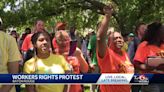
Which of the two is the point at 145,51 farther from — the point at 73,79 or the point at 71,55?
the point at 73,79

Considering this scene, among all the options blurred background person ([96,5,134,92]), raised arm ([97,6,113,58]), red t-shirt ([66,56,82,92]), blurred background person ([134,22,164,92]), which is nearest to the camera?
raised arm ([97,6,113,58])

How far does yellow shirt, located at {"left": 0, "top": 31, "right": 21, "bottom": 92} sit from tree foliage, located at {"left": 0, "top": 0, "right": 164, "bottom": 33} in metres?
12.8

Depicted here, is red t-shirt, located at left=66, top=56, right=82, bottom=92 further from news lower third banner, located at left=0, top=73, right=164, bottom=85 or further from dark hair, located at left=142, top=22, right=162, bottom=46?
news lower third banner, located at left=0, top=73, right=164, bottom=85

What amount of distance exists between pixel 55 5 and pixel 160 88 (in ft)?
64.3

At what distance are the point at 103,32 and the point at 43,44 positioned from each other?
27.4 inches

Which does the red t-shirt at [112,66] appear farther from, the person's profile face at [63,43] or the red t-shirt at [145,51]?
the person's profile face at [63,43]

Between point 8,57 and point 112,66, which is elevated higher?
point 8,57

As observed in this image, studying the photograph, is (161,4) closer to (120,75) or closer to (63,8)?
(63,8)

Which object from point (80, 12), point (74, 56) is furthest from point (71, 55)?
point (80, 12)

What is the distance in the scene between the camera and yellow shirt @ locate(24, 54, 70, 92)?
5008 millimetres

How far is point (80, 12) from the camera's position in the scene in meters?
27.4

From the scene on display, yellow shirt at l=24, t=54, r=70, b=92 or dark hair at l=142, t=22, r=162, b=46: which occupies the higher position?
dark hair at l=142, t=22, r=162, b=46

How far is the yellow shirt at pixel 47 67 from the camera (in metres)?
5.01

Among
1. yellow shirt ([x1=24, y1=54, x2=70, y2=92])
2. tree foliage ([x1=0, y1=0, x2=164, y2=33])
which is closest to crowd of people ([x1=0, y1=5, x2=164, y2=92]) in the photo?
yellow shirt ([x1=24, y1=54, x2=70, y2=92])
